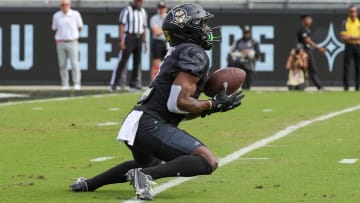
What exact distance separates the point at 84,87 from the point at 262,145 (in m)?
16.5

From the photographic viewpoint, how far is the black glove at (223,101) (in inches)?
339

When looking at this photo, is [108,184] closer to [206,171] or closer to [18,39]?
[206,171]

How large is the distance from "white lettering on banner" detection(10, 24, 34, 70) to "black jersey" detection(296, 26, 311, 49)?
21.0 ft

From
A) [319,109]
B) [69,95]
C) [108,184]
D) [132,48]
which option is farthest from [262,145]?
[132,48]

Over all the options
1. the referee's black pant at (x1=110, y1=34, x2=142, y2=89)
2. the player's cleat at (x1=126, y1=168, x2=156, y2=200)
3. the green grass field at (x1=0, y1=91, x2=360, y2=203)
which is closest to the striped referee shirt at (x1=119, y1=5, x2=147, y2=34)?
the referee's black pant at (x1=110, y1=34, x2=142, y2=89)

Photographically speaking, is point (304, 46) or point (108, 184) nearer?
point (108, 184)

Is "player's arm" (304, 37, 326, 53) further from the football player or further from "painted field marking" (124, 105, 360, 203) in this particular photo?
the football player

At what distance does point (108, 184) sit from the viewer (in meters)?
8.99

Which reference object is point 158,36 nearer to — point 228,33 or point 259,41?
point 228,33

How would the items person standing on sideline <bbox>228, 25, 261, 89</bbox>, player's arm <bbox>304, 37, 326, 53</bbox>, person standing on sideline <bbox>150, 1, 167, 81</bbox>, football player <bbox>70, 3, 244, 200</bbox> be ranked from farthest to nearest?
1. person standing on sideline <bbox>228, 25, 261, 89</bbox>
2. player's arm <bbox>304, 37, 326, 53</bbox>
3. person standing on sideline <bbox>150, 1, 167, 81</bbox>
4. football player <bbox>70, 3, 244, 200</bbox>

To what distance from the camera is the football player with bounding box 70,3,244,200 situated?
27.6ft

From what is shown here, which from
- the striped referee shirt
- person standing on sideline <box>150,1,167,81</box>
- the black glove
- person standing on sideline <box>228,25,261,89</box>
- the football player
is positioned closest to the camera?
the football player

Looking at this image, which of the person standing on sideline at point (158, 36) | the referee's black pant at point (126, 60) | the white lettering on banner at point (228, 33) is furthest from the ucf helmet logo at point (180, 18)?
the white lettering on banner at point (228, 33)

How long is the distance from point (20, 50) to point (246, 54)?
17.8 feet
